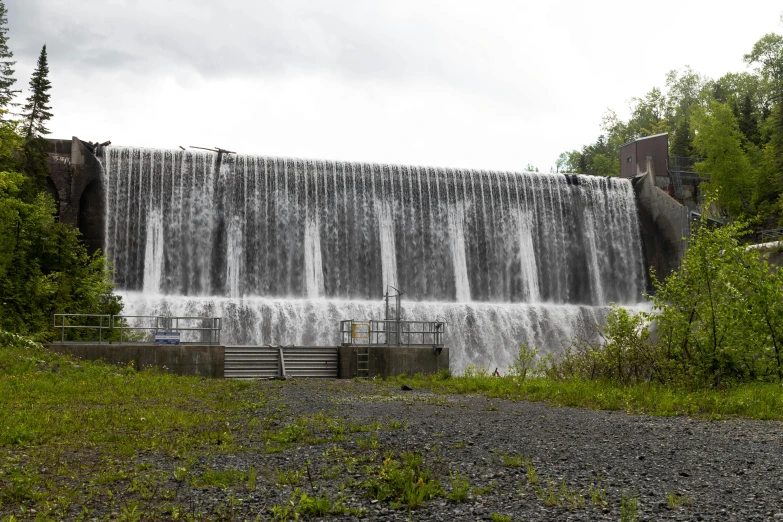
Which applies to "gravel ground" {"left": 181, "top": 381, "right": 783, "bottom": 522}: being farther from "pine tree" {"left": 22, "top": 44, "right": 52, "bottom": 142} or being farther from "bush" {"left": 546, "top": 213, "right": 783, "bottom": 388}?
"pine tree" {"left": 22, "top": 44, "right": 52, "bottom": 142}

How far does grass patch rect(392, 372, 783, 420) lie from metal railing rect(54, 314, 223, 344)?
10.2 meters

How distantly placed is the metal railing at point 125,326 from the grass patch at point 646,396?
10159 millimetres

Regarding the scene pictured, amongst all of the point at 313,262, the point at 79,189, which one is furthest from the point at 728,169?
the point at 79,189

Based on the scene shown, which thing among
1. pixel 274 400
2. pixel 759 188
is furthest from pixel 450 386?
pixel 759 188

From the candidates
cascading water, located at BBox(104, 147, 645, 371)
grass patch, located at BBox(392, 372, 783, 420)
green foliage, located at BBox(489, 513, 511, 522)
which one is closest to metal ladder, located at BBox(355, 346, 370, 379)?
grass patch, located at BBox(392, 372, 783, 420)

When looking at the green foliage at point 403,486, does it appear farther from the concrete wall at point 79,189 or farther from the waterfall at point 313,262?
the concrete wall at point 79,189

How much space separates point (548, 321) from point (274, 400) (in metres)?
26.4

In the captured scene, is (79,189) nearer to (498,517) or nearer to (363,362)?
(363,362)

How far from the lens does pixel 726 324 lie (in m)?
15.8

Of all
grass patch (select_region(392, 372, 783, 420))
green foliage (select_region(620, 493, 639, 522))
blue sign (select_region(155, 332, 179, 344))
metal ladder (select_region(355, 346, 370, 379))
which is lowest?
green foliage (select_region(620, 493, 639, 522))

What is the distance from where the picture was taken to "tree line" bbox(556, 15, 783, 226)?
189 ft

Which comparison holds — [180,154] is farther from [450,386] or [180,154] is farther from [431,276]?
[450,386]

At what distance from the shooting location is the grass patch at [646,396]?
43.0ft

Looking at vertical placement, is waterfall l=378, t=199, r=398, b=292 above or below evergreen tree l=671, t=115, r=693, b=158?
below
